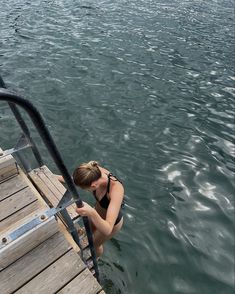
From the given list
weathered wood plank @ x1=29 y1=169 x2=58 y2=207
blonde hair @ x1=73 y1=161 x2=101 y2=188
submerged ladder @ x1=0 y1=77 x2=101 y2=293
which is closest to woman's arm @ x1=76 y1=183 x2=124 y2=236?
submerged ladder @ x1=0 y1=77 x2=101 y2=293

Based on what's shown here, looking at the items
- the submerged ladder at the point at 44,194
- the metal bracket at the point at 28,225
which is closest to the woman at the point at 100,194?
the submerged ladder at the point at 44,194

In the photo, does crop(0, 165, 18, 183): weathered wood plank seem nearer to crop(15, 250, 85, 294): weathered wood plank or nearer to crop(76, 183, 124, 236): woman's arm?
crop(76, 183, 124, 236): woman's arm

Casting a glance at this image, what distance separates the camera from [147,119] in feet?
39.4

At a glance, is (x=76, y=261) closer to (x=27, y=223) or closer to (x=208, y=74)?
(x=27, y=223)

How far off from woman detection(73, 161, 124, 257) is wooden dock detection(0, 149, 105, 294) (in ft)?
1.90

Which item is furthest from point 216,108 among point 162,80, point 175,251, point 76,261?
Answer: point 76,261

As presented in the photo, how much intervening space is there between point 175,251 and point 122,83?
8.45m

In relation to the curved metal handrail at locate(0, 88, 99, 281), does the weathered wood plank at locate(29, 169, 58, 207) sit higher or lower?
lower

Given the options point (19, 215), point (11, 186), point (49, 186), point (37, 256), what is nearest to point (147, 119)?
point (49, 186)

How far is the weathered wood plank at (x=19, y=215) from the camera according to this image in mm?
5266

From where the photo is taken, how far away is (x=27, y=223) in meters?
4.70

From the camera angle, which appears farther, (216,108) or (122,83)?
(122,83)

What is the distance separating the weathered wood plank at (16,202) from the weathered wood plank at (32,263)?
858 mm

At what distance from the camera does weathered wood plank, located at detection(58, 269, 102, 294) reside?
15.1 ft
